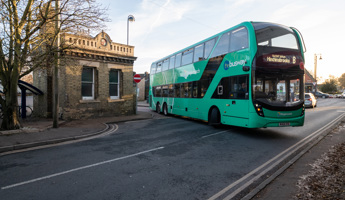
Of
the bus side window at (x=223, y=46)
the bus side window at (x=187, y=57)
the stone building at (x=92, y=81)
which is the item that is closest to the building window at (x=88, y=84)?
the stone building at (x=92, y=81)

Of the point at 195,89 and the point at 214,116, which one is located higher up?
the point at 195,89

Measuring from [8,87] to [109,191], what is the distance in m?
8.11

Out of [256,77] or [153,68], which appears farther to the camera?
[153,68]

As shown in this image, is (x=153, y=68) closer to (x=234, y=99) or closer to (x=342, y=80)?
(x=234, y=99)

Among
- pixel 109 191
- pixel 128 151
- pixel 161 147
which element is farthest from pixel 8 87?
pixel 109 191

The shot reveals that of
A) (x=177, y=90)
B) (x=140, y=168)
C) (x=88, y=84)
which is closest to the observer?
(x=140, y=168)

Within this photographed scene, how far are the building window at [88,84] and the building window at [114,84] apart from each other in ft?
4.57

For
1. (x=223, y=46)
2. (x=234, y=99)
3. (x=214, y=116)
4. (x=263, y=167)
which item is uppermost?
(x=223, y=46)

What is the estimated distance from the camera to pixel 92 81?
45.1 ft

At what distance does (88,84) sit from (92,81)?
333 millimetres

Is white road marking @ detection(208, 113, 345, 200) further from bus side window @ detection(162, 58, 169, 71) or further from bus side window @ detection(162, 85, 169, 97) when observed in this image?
bus side window @ detection(162, 58, 169, 71)

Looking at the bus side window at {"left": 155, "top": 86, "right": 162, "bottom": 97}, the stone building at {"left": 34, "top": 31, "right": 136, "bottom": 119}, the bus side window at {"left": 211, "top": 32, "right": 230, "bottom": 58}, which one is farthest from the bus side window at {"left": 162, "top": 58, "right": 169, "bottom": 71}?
the bus side window at {"left": 211, "top": 32, "right": 230, "bottom": 58}

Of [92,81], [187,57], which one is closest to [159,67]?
[187,57]

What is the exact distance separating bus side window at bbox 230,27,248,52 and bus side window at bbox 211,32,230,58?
295mm
